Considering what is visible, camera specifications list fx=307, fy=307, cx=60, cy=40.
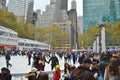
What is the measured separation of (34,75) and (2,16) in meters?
92.2

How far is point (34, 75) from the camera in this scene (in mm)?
7121

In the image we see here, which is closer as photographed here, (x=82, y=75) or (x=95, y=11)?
(x=82, y=75)

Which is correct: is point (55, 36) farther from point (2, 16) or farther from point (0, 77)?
point (0, 77)

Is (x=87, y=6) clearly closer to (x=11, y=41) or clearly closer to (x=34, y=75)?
(x=11, y=41)

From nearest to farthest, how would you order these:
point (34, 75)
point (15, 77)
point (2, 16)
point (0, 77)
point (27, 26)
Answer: point (0, 77)
point (34, 75)
point (15, 77)
point (2, 16)
point (27, 26)

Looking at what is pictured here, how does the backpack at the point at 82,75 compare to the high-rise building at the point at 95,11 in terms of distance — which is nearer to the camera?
the backpack at the point at 82,75

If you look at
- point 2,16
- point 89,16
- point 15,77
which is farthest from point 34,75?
point 89,16

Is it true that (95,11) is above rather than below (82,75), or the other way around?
above

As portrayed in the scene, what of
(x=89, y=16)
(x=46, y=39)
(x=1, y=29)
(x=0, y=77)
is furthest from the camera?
(x=89, y=16)

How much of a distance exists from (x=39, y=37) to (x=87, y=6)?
1039 inches

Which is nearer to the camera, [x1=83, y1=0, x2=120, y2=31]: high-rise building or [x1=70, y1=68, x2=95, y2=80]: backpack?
[x1=70, y1=68, x2=95, y2=80]: backpack

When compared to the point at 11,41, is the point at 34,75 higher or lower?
higher

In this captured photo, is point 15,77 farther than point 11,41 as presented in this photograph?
No

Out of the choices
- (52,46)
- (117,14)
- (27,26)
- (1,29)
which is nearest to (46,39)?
(52,46)
